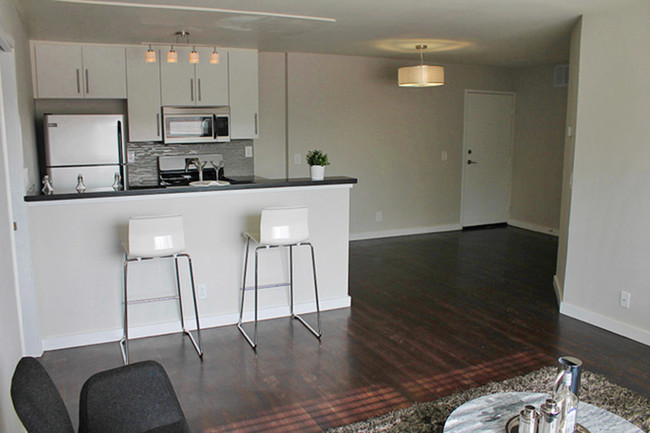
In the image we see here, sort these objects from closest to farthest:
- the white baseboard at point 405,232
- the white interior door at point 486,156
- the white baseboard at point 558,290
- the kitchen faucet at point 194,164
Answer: the white baseboard at point 558,290
the kitchen faucet at point 194,164
the white baseboard at point 405,232
the white interior door at point 486,156

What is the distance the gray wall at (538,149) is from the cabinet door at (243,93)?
416 cm

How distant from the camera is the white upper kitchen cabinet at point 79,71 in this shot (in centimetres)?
524

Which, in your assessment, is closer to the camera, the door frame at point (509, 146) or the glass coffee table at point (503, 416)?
the glass coffee table at point (503, 416)

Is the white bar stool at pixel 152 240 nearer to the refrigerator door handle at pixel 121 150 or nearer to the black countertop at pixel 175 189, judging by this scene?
the black countertop at pixel 175 189

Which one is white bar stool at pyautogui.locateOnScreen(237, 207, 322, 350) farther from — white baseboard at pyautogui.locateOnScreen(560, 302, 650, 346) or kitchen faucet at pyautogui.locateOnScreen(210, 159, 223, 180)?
kitchen faucet at pyautogui.locateOnScreen(210, 159, 223, 180)

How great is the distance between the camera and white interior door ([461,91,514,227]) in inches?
314

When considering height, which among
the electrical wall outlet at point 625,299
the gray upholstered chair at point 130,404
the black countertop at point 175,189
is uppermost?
the black countertop at point 175,189

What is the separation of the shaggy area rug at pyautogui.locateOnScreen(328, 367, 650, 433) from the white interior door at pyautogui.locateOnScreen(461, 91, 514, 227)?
4.94m

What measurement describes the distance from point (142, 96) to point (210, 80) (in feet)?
2.38

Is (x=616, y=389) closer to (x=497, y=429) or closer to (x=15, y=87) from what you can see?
(x=497, y=429)

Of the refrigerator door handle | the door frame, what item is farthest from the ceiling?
the door frame

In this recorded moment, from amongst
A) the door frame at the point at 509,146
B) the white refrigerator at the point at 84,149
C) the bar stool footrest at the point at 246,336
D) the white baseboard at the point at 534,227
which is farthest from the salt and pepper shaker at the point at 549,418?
the door frame at the point at 509,146

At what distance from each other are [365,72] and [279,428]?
5.22 m

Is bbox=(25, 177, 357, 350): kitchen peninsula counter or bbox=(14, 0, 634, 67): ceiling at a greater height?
bbox=(14, 0, 634, 67): ceiling
